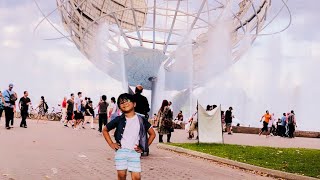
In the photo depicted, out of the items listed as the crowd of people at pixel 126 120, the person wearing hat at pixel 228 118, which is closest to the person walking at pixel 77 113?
the crowd of people at pixel 126 120

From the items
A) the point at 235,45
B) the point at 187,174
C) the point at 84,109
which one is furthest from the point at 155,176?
the point at 235,45

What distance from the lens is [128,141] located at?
6.16m

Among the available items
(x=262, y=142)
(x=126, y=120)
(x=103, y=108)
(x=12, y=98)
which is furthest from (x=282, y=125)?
(x=126, y=120)

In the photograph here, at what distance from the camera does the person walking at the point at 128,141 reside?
6133 millimetres

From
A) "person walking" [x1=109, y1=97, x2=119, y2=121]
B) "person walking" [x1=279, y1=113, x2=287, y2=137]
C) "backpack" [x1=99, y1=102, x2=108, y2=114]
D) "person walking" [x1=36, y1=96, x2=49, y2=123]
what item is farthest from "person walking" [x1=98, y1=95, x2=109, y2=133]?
"person walking" [x1=279, y1=113, x2=287, y2=137]

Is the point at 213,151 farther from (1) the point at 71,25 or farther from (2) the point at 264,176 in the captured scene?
(1) the point at 71,25

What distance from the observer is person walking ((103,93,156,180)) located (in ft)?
20.1

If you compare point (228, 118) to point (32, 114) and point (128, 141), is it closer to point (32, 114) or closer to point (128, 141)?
point (32, 114)

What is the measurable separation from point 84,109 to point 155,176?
17.6m

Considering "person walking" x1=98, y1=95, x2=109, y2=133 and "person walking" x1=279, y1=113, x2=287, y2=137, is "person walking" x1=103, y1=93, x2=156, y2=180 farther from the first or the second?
"person walking" x1=279, y1=113, x2=287, y2=137

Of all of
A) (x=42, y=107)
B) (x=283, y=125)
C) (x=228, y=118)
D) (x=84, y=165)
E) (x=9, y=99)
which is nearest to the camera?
(x=84, y=165)

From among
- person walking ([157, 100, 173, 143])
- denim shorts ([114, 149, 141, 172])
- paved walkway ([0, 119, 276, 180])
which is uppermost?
person walking ([157, 100, 173, 143])

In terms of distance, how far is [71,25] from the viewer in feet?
152

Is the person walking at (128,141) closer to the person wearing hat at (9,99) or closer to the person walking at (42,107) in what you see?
the person wearing hat at (9,99)
